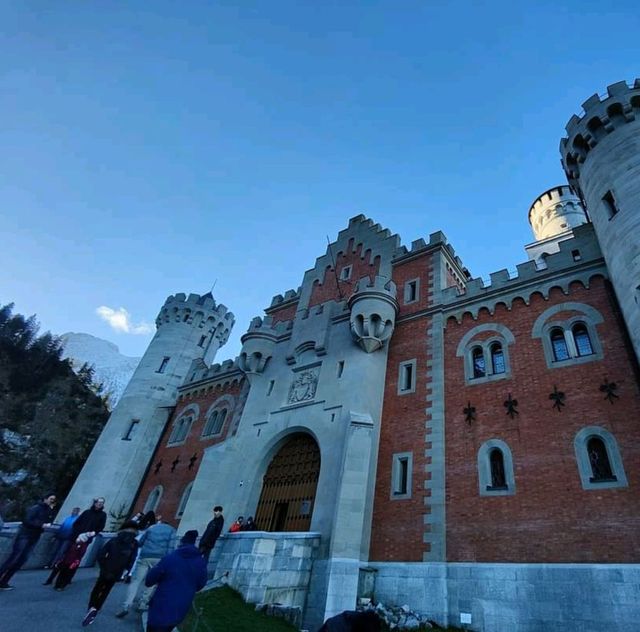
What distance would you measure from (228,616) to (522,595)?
300 inches

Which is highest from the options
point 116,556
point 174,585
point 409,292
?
point 409,292

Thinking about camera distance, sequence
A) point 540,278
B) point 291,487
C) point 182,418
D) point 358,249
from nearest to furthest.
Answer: point 540,278 → point 291,487 → point 358,249 → point 182,418

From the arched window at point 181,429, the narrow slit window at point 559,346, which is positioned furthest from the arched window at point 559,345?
the arched window at point 181,429

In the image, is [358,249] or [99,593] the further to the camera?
[358,249]

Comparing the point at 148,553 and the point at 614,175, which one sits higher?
the point at 614,175

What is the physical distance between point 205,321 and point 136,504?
46.8 ft

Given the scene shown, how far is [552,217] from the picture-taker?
32.7 m

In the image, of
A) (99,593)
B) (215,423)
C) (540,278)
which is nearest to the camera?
(99,593)

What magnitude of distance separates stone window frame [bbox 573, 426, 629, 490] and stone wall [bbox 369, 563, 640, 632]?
1.95 meters

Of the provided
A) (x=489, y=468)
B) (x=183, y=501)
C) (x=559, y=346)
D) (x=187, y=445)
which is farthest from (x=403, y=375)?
(x=187, y=445)

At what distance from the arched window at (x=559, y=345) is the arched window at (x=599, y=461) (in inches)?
117

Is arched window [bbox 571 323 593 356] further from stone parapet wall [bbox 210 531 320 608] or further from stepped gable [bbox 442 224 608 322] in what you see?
stone parapet wall [bbox 210 531 320 608]

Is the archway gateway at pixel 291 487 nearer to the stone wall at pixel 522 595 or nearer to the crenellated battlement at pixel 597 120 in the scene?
the stone wall at pixel 522 595

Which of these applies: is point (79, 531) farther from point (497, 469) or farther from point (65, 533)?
point (497, 469)
